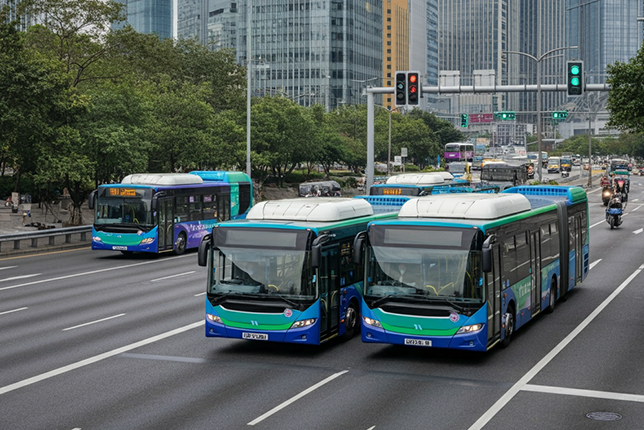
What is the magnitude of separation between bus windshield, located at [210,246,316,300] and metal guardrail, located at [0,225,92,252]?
2077 cm

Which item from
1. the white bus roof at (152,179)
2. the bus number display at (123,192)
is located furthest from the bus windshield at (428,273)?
the white bus roof at (152,179)

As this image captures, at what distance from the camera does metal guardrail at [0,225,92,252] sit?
34.6 m

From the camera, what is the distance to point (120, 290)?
81.9ft

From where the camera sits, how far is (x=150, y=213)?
1277 inches

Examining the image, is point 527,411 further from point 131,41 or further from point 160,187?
point 131,41

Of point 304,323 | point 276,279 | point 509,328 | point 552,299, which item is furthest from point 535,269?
point 276,279

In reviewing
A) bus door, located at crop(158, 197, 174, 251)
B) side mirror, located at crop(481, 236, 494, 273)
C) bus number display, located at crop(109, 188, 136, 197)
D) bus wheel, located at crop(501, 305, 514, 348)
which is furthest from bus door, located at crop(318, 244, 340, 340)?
bus number display, located at crop(109, 188, 136, 197)

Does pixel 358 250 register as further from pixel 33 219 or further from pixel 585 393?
pixel 33 219

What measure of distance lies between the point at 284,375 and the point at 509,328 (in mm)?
4742

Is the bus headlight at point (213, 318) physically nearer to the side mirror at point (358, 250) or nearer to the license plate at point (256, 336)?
the license plate at point (256, 336)

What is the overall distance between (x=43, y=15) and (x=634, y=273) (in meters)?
36.8

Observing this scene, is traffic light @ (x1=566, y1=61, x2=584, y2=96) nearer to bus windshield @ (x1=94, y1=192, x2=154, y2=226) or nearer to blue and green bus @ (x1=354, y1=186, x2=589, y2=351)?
bus windshield @ (x1=94, y1=192, x2=154, y2=226)

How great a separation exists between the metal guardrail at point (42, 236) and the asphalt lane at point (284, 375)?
1257cm

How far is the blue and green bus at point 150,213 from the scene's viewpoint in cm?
3253
